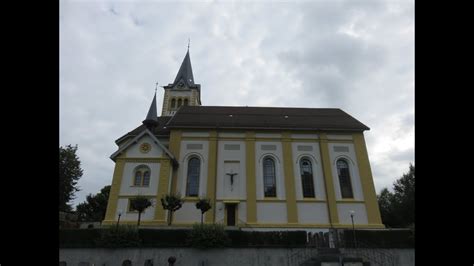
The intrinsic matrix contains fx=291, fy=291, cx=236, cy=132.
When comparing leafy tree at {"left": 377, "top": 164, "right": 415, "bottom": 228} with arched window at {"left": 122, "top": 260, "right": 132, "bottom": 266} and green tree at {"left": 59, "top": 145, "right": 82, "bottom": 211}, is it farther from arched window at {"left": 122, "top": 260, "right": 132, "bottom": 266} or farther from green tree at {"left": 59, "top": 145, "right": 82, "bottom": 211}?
green tree at {"left": 59, "top": 145, "right": 82, "bottom": 211}

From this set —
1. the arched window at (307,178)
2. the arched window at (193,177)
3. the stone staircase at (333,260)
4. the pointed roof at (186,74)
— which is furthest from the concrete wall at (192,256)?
the pointed roof at (186,74)

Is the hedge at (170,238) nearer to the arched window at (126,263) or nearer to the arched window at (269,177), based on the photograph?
the arched window at (126,263)

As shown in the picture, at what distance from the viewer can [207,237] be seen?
62.8 feet

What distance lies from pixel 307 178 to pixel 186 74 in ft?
109

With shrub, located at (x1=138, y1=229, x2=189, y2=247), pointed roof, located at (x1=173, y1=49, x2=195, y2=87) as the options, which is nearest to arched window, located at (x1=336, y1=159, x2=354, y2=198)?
shrub, located at (x1=138, y1=229, x2=189, y2=247)

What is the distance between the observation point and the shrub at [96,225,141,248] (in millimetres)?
18891

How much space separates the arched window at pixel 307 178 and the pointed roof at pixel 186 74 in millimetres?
28444

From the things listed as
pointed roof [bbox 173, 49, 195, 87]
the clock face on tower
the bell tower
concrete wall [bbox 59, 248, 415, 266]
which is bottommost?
concrete wall [bbox 59, 248, 415, 266]

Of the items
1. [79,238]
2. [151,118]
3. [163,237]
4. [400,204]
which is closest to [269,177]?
[163,237]

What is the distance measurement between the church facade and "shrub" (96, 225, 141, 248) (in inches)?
160

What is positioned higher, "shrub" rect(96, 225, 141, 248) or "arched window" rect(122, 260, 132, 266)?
"shrub" rect(96, 225, 141, 248)

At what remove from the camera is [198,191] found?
26.5 metres
